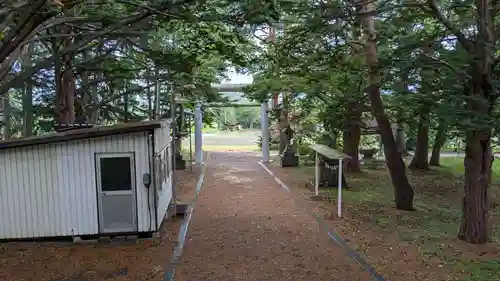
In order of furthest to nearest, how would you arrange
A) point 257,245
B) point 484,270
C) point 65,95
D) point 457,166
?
point 457,166 → point 65,95 → point 257,245 → point 484,270

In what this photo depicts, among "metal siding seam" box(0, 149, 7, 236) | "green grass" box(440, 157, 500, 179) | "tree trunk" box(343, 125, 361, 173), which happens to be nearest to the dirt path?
"metal siding seam" box(0, 149, 7, 236)

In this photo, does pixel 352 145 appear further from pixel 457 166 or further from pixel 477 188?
pixel 477 188

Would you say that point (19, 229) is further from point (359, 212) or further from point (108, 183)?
point (359, 212)

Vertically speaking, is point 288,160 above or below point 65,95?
below

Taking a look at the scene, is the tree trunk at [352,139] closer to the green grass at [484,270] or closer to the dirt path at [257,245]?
the dirt path at [257,245]

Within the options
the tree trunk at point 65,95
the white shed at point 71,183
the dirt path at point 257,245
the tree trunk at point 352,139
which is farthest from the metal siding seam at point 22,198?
the tree trunk at point 352,139

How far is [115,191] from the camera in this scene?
7.98 metres

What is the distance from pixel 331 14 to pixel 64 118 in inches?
309

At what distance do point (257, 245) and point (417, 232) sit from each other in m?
3.63

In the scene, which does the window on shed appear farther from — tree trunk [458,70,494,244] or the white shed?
tree trunk [458,70,494,244]

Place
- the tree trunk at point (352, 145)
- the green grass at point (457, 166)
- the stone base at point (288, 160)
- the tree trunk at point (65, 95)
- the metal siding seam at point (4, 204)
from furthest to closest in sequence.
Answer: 1. the stone base at point (288, 160)
2. the green grass at point (457, 166)
3. the tree trunk at point (352, 145)
4. the tree trunk at point (65, 95)
5. the metal siding seam at point (4, 204)

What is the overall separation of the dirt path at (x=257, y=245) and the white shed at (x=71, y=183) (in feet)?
4.99

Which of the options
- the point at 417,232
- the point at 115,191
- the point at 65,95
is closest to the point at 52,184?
the point at 115,191

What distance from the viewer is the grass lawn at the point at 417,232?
21.4ft
